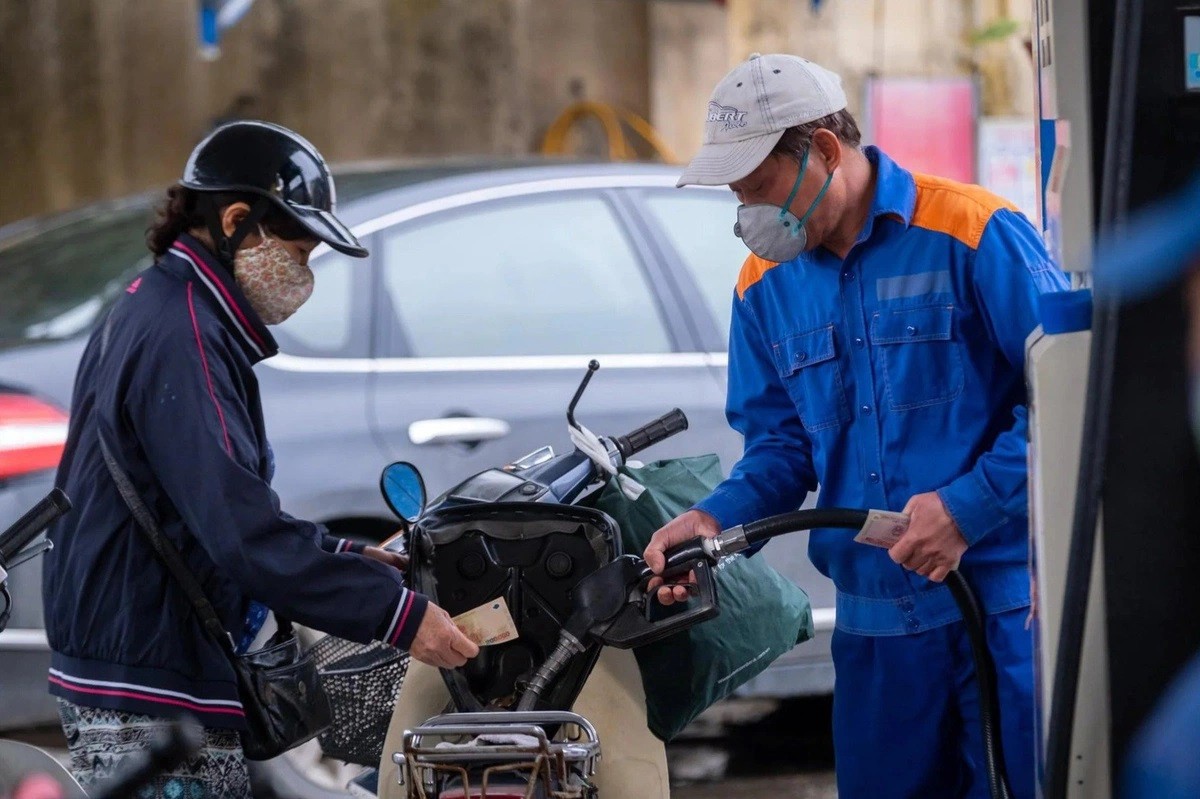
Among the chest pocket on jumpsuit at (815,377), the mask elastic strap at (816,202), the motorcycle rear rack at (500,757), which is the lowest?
the motorcycle rear rack at (500,757)

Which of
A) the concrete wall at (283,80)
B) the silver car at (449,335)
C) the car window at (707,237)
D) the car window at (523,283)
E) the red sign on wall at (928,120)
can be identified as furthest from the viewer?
the red sign on wall at (928,120)

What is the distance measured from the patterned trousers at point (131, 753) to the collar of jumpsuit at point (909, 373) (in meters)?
0.97

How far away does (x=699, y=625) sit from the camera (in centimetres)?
287

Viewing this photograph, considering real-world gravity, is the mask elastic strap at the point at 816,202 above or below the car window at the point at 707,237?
above

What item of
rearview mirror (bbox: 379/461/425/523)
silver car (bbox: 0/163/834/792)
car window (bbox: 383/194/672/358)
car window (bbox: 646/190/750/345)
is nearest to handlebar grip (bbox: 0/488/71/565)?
rearview mirror (bbox: 379/461/425/523)

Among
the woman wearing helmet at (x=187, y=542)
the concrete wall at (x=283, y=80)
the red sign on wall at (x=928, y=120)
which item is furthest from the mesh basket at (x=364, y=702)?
the red sign on wall at (x=928, y=120)

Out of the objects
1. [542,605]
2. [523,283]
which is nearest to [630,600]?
[542,605]

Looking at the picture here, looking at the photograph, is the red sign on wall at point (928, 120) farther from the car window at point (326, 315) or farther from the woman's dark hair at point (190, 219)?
the woman's dark hair at point (190, 219)

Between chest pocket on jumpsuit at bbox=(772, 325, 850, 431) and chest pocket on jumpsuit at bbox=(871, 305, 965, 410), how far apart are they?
0.10 metres

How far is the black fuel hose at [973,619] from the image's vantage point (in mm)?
2674

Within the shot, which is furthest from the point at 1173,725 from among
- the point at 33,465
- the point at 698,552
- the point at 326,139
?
the point at 326,139

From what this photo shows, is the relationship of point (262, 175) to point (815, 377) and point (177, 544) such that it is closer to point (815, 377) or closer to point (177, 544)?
point (177, 544)

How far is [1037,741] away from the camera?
7.92 feet

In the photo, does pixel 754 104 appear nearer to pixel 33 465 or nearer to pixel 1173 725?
pixel 1173 725
